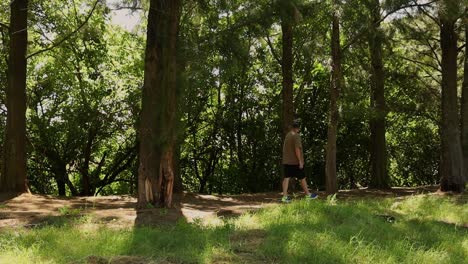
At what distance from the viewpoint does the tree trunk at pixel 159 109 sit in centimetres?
850

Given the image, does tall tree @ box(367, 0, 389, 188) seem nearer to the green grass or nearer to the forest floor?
the forest floor

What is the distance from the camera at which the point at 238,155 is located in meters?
20.0

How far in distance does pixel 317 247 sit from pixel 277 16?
7591 mm

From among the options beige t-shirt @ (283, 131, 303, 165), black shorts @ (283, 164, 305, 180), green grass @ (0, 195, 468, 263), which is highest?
beige t-shirt @ (283, 131, 303, 165)

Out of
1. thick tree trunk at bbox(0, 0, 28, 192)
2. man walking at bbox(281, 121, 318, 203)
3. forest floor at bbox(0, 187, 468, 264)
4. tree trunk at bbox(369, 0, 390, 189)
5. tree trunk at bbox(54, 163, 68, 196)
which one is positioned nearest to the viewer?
forest floor at bbox(0, 187, 468, 264)

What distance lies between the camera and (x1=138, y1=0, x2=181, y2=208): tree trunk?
8.50m

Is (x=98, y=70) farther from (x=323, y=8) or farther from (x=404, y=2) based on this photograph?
(x=404, y=2)

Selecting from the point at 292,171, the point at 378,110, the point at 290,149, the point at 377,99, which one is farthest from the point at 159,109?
the point at 377,99

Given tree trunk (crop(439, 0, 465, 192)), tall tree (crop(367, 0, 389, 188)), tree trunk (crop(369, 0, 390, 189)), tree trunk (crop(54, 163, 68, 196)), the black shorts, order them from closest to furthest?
the black shorts < tall tree (crop(367, 0, 389, 188)) < tree trunk (crop(439, 0, 465, 192)) < tree trunk (crop(369, 0, 390, 189)) < tree trunk (crop(54, 163, 68, 196))

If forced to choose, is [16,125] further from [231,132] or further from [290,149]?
[231,132]

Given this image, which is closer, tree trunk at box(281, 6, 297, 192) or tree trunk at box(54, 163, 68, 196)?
tree trunk at box(281, 6, 297, 192)

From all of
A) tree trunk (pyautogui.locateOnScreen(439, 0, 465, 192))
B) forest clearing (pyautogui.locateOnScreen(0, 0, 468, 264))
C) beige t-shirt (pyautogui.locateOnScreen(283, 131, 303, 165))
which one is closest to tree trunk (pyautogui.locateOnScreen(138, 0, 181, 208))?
forest clearing (pyautogui.locateOnScreen(0, 0, 468, 264))

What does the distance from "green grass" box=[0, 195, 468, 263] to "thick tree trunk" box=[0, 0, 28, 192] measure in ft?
20.1

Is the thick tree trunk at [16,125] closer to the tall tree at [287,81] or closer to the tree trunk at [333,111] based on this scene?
the tall tree at [287,81]
